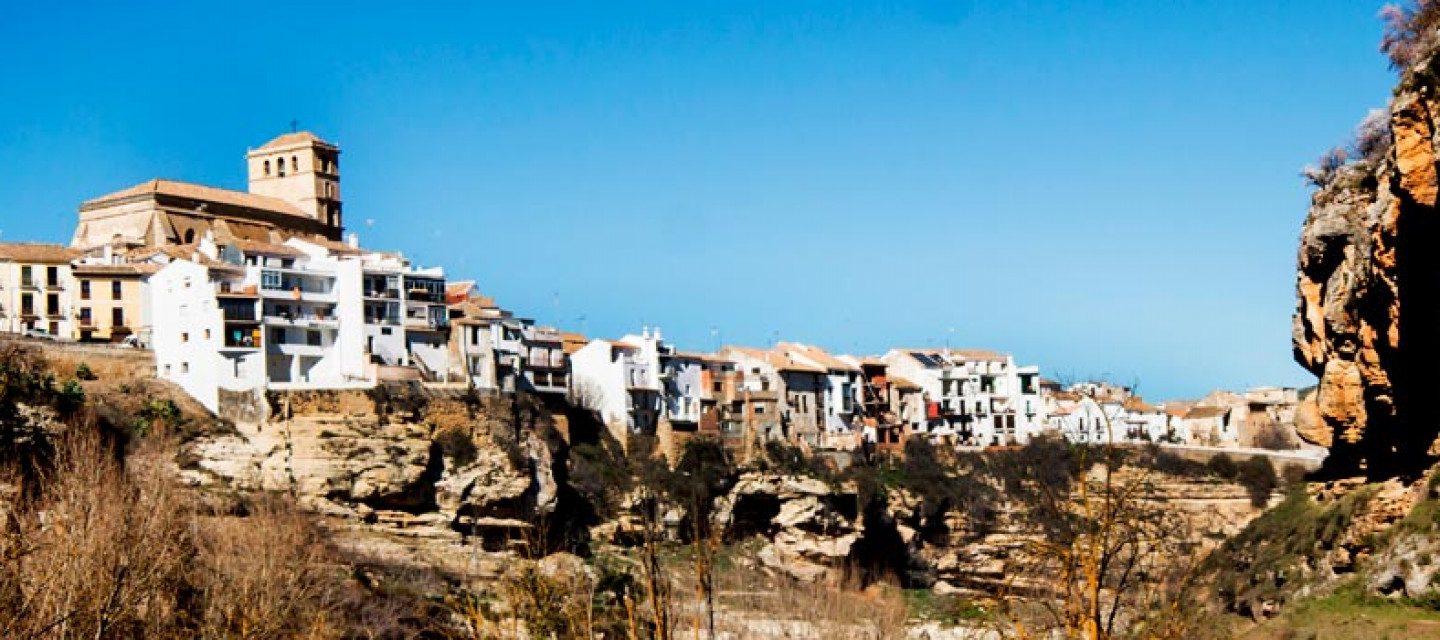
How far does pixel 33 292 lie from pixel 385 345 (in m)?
14.3

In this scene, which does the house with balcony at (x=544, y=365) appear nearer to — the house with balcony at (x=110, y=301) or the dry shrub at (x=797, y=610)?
the dry shrub at (x=797, y=610)

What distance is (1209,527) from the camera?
3014 inches

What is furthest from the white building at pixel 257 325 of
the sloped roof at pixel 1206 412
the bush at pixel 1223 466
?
the sloped roof at pixel 1206 412

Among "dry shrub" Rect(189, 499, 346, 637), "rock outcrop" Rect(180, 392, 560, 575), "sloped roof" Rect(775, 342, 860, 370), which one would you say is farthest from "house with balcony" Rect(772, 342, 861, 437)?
"dry shrub" Rect(189, 499, 346, 637)

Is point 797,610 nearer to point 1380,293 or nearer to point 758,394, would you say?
point 1380,293

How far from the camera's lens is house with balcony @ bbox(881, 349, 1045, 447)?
308 feet

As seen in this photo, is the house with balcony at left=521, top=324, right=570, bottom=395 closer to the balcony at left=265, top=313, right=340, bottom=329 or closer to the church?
the balcony at left=265, top=313, right=340, bottom=329

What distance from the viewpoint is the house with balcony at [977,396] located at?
93812 millimetres

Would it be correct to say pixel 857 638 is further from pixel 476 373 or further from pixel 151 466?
pixel 476 373

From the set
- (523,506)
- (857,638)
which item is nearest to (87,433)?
(523,506)

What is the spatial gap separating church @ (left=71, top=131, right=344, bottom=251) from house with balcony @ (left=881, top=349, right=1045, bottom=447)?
3479 centimetres

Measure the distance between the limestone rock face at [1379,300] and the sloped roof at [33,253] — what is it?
47734 millimetres

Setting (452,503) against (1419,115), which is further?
(452,503)

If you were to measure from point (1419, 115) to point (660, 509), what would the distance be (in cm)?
4105
